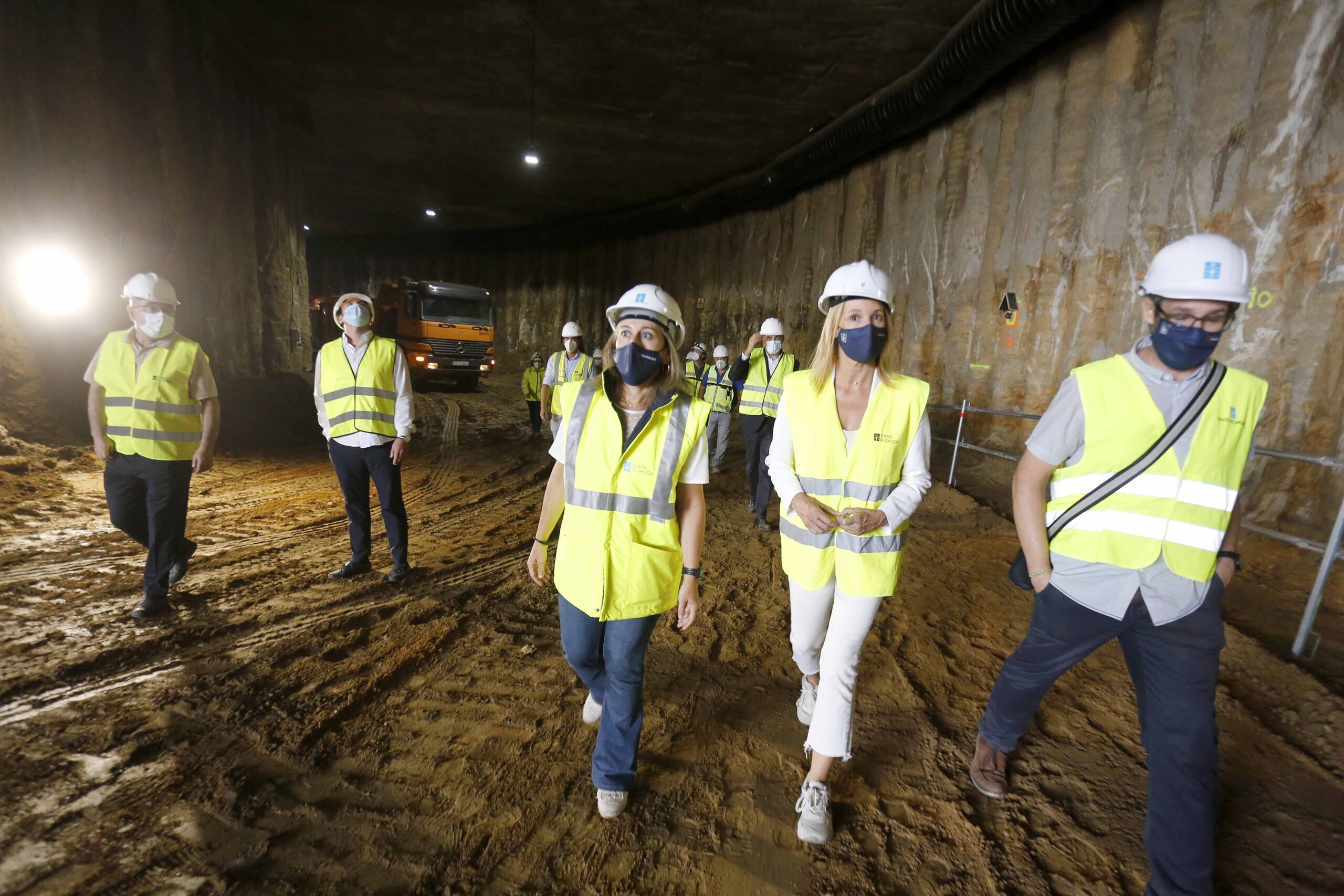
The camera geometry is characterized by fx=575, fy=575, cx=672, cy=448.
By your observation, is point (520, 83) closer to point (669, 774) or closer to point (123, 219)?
point (123, 219)

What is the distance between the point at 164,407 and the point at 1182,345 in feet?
17.1

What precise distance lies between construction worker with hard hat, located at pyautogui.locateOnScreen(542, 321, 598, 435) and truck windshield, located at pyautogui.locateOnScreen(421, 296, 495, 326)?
33.6 feet

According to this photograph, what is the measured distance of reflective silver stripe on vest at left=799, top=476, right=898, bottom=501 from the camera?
2.20m

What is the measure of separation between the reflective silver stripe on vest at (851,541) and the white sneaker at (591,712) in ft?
4.43

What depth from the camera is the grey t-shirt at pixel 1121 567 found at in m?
1.83

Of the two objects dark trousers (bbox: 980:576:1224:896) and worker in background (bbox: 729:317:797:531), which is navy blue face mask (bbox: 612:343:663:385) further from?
worker in background (bbox: 729:317:797:531)

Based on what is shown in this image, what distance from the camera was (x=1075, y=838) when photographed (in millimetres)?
2303

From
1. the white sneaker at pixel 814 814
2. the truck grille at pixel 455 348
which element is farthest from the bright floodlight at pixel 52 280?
the truck grille at pixel 455 348

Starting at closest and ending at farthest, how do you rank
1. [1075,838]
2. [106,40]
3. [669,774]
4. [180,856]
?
1. [180,856]
2. [1075,838]
3. [669,774]
4. [106,40]

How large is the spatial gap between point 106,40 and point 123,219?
2.26 m

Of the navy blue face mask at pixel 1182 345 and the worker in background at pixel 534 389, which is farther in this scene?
the worker in background at pixel 534 389

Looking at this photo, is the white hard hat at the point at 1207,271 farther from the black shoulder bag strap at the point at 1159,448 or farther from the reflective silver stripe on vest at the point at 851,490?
the reflective silver stripe on vest at the point at 851,490

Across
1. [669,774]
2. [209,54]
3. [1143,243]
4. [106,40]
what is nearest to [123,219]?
[106,40]

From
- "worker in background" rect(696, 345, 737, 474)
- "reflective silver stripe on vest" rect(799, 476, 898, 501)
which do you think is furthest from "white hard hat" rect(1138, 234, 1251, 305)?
"worker in background" rect(696, 345, 737, 474)
